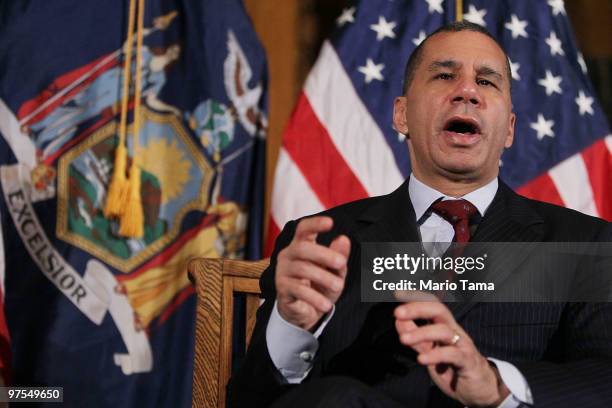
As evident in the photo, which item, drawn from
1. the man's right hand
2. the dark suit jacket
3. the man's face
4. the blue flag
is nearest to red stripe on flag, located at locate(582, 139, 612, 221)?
the man's face

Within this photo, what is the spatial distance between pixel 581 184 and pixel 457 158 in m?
0.73

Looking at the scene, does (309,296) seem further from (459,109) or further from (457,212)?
(459,109)

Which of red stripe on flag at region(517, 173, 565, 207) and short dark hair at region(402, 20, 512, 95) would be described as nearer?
short dark hair at region(402, 20, 512, 95)

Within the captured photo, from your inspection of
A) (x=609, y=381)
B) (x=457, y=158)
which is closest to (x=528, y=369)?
(x=609, y=381)

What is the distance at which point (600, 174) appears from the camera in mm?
1874

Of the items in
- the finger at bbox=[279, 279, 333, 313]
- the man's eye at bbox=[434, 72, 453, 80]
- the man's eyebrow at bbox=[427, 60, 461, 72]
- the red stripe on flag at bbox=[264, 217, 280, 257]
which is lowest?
the finger at bbox=[279, 279, 333, 313]

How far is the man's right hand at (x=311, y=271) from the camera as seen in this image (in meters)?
0.86

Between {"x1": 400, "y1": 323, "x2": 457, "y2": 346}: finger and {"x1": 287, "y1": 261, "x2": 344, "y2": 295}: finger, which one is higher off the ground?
{"x1": 287, "y1": 261, "x2": 344, "y2": 295}: finger

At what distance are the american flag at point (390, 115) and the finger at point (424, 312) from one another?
1.03m

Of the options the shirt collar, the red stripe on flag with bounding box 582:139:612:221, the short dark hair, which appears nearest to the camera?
the shirt collar

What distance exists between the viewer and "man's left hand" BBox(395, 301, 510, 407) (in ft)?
2.80

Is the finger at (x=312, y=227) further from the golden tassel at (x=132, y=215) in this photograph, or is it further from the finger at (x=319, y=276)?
the golden tassel at (x=132, y=215)

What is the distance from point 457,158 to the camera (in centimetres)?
128

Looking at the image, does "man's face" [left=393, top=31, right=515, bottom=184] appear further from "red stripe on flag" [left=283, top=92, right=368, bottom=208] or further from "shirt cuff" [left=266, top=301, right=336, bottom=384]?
"red stripe on flag" [left=283, top=92, right=368, bottom=208]
